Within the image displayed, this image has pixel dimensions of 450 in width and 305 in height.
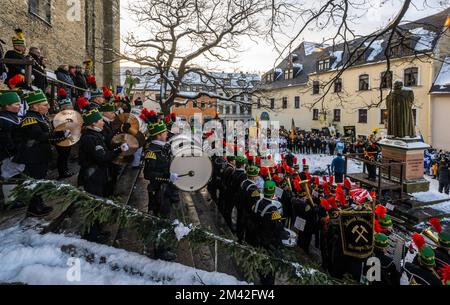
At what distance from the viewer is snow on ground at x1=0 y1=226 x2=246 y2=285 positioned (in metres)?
2.58

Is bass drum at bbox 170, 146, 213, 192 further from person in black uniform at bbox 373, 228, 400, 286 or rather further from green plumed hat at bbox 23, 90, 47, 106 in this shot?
person in black uniform at bbox 373, 228, 400, 286

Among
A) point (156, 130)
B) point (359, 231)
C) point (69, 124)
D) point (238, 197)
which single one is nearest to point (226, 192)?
point (238, 197)

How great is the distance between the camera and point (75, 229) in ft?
11.8

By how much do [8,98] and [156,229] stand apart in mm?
3164

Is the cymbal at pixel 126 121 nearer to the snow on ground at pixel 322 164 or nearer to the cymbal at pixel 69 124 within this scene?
the cymbal at pixel 69 124

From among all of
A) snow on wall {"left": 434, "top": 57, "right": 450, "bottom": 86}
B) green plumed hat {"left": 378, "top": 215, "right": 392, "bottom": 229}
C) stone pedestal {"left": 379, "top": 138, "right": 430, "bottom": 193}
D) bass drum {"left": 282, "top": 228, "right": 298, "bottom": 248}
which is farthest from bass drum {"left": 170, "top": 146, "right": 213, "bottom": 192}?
snow on wall {"left": 434, "top": 57, "right": 450, "bottom": 86}

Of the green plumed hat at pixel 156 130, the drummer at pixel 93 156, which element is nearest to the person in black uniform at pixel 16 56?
the drummer at pixel 93 156

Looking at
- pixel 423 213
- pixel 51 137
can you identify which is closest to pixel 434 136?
pixel 423 213

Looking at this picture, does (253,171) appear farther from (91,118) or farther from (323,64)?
(323,64)

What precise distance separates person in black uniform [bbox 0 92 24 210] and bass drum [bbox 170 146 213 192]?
2.32 m

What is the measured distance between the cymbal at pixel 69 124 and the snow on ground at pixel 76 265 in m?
1.59

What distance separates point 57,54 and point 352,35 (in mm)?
12659

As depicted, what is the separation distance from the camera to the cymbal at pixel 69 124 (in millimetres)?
4598
